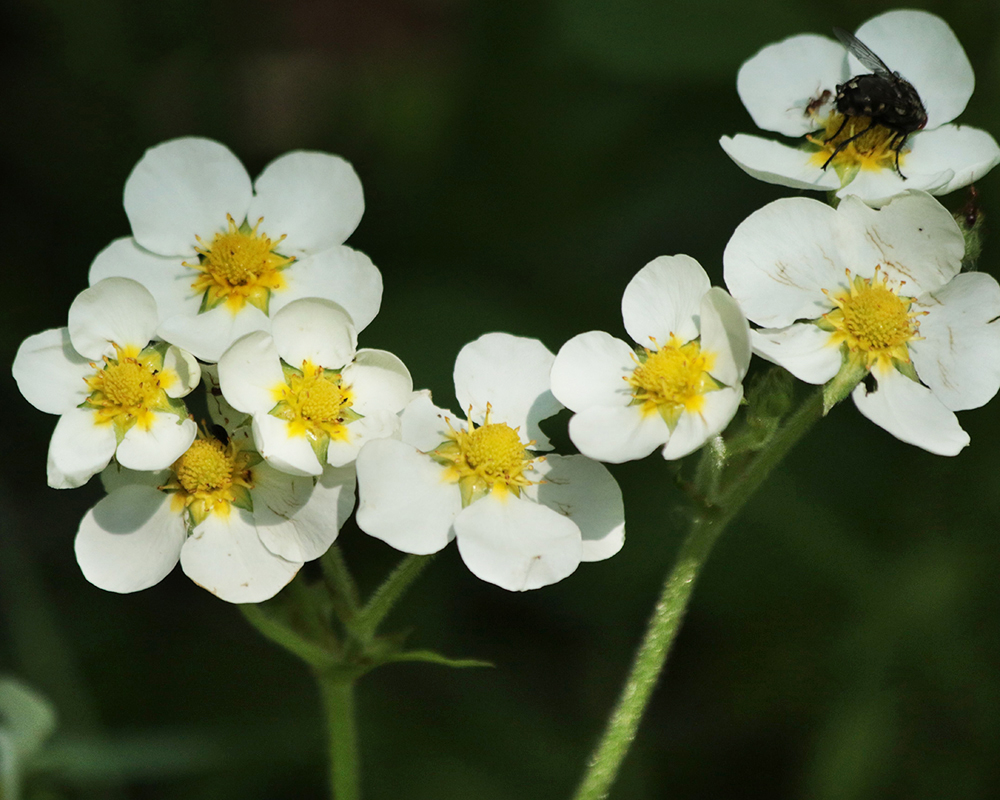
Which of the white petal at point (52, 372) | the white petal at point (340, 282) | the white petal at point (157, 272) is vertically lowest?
the white petal at point (52, 372)

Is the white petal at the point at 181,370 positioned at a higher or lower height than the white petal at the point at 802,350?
lower

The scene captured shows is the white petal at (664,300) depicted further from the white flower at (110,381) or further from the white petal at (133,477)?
the white petal at (133,477)

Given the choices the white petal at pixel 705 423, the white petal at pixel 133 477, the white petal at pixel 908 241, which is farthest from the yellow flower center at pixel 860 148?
the white petal at pixel 133 477

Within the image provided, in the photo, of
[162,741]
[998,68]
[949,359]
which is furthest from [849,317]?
[162,741]

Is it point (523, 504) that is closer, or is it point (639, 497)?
point (523, 504)

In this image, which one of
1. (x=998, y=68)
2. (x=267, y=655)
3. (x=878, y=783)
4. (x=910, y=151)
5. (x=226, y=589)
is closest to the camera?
(x=226, y=589)

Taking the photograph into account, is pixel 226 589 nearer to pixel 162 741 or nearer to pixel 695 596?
pixel 162 741

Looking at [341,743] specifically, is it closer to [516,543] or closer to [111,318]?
[516,543]

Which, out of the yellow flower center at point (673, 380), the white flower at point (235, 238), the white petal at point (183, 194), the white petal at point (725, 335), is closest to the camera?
the white petal at point (725, 335)

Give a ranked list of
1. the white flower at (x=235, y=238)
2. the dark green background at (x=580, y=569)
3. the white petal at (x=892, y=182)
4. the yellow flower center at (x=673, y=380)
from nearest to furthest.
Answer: the yellow flower center at (x=673, y=380) → the white petal at (x=892, y=182) → the white flower at (x=235, y=238) → the dark green background at (x=580, y=569)
